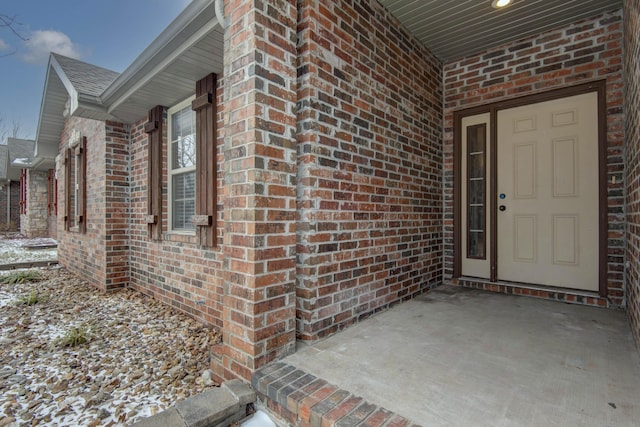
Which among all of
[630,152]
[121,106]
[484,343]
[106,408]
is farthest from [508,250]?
[121,106]

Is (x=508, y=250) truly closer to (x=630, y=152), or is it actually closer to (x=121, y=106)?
(x=630, y=152)

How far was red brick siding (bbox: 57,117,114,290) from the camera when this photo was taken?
450 cm

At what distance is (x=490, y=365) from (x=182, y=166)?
3.68 meters

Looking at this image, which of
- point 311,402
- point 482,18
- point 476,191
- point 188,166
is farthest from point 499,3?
point 188,166

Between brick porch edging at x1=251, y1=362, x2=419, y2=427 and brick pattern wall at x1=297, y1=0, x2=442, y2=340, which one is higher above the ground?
brick pattern wall at x1=297, y1=0, x2=442, y2=340

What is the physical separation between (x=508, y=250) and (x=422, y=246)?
40.0 inches

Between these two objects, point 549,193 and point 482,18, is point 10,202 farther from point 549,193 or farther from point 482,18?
point 549,193

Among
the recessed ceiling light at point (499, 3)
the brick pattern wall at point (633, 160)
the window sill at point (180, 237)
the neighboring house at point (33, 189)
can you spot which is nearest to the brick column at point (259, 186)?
the window sill at point (180, 237)

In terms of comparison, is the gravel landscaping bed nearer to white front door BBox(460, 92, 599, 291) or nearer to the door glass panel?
the door glass panel

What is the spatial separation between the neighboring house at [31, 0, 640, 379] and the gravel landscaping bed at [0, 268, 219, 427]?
12.8 inches

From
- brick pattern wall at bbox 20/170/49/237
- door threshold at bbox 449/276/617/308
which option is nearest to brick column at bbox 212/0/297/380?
door threshold at bbox 449/276/617/308

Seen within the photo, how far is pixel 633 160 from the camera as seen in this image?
2.31 meters

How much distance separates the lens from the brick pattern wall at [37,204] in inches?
424

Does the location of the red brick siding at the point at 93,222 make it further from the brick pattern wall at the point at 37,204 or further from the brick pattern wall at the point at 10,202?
the brick pattern wall at the point at 10,202
